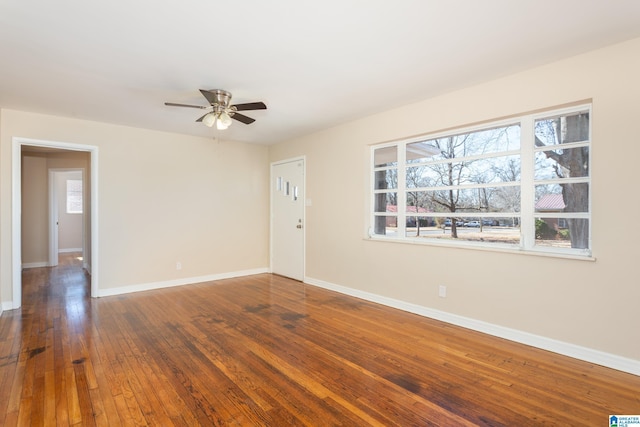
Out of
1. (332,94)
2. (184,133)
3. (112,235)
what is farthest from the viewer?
(184,133)

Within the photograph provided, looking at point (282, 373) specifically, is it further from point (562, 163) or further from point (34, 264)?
point (34, 264)

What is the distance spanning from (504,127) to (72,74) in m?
4.18

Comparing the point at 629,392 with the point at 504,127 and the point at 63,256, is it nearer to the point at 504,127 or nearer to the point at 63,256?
the point at 504,127

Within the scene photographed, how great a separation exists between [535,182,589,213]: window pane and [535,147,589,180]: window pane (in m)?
0.10

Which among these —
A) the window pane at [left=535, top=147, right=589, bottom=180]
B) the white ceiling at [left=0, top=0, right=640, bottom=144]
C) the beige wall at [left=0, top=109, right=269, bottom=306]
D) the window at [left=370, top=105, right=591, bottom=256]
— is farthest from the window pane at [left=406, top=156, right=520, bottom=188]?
the beige wall at [left=0, top=109, right=269, bottom=306]

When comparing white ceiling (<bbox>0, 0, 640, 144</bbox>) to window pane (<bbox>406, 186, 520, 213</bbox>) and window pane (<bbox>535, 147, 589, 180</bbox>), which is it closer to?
window pane (<bbox>535, 147, 589, 180</bbox>)

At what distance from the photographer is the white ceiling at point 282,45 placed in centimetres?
207

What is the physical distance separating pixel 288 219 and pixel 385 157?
229 centimetres

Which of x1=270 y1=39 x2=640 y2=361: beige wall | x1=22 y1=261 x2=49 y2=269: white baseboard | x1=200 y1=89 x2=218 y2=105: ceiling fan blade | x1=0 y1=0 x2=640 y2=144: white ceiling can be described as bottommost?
x1=22 y1=261 x2=49 y2=269: white baseboard

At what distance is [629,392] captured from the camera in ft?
7.18

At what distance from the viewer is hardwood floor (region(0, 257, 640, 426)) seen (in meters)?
1.96

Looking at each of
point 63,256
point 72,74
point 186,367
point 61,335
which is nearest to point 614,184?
point 186,367

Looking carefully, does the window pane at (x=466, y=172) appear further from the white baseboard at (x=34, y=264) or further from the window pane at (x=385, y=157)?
the white baseboard at (x=34, y=264)

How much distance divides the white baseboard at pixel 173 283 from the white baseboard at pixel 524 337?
2.52 meters
